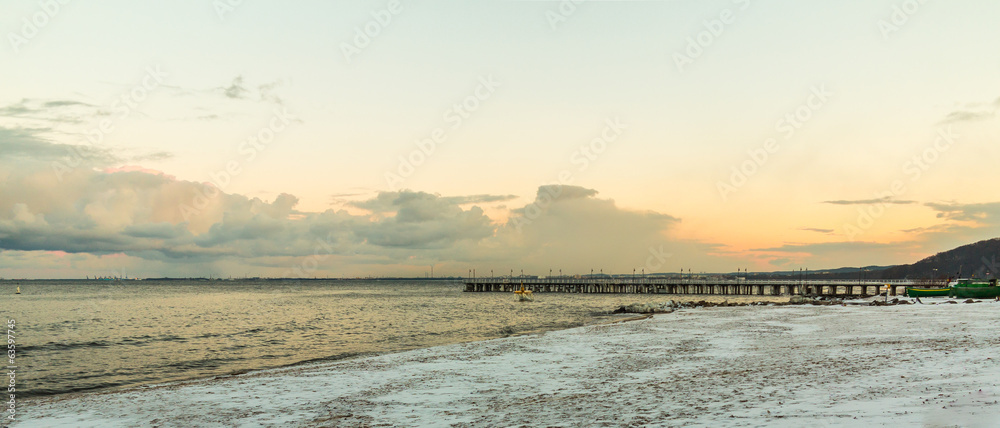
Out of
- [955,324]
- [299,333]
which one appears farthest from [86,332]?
[955,324]

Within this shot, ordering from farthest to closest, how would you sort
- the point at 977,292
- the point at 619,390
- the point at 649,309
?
the point at 649,309
the point at 977,292
the point at 619,390

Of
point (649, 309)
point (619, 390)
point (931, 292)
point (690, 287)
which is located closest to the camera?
point (619, 390)

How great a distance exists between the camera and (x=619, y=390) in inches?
555

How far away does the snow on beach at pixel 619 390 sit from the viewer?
34.2 ft

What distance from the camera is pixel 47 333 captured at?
146ft

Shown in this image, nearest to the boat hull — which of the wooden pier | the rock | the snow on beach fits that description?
the rock

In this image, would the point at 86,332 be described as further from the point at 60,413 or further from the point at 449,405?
the point at 449,405

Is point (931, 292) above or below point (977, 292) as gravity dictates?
below

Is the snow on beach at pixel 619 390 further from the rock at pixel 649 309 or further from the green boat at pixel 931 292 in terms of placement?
the green boat at pixel 931 292

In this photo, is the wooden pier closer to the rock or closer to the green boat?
the green boat

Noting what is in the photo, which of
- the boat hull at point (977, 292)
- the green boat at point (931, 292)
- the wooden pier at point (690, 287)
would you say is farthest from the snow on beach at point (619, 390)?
the wooden pier at point (690, 287)

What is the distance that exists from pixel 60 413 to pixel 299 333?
30.2m

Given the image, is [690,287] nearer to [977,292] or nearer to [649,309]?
[977,292]

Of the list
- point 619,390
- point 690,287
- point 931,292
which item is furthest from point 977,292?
point 690,287
